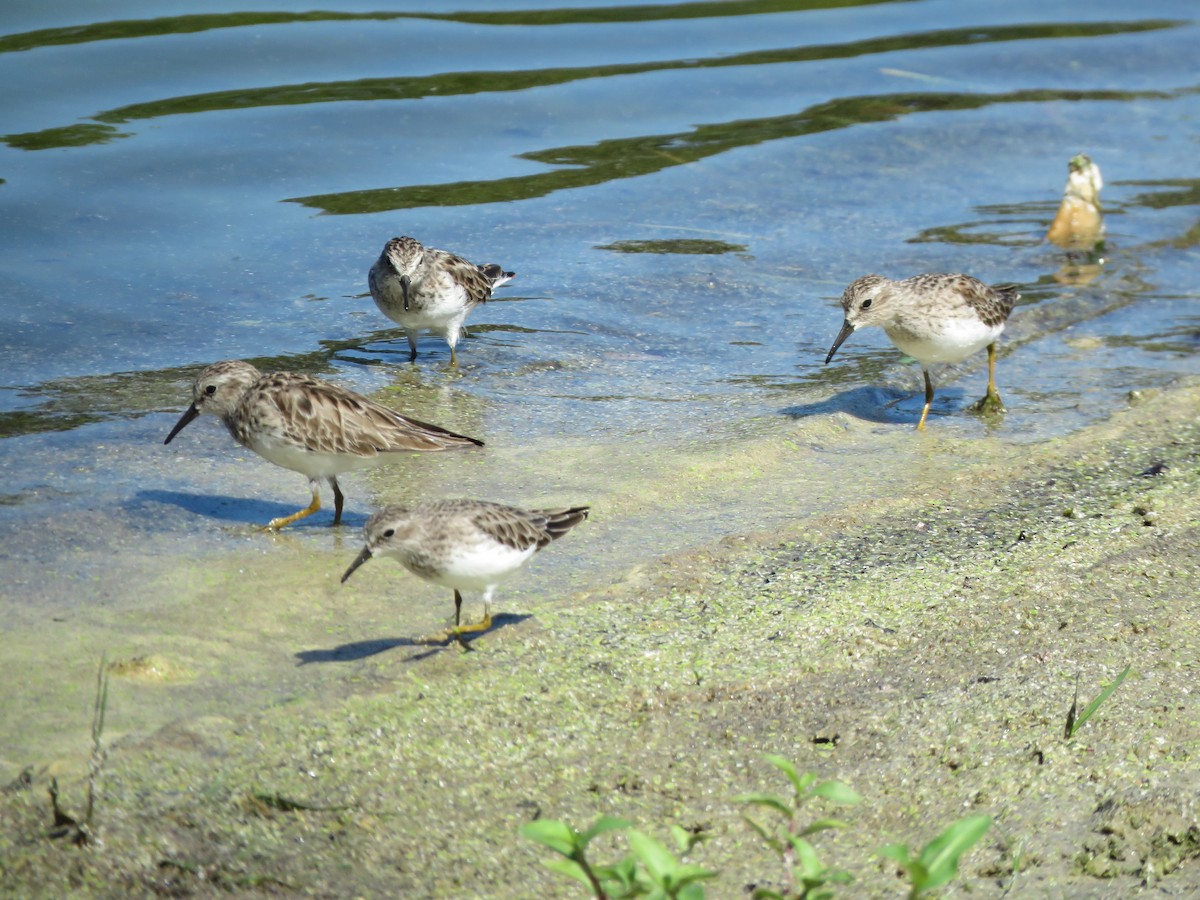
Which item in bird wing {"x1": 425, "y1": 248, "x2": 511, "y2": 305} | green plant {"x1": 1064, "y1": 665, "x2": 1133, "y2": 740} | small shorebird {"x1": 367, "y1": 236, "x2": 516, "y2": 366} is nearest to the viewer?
green plant {"x1": 1064, "y1": 665, "x2": 1133, "y2": 740}

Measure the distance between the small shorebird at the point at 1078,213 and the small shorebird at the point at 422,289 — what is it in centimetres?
583

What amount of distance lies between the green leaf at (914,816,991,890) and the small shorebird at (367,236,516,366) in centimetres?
692

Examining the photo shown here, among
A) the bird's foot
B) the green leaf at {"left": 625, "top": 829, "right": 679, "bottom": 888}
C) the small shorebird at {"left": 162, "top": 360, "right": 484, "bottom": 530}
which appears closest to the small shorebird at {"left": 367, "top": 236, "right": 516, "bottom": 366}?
the small shorebird at {"left": 162, "top": 360, "right": 484, "bottom": 530}

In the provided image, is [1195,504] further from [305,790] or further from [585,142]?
[585,142]

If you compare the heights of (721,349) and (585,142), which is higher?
(585,142)

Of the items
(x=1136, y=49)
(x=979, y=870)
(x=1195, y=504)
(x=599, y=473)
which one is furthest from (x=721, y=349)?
(x=1136, y=49)

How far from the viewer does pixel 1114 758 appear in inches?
187

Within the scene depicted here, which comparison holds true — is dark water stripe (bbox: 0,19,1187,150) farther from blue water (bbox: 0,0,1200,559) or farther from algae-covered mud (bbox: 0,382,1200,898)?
algae-covered mud (bbox: 0,382,1200,898)

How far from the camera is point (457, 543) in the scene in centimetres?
536

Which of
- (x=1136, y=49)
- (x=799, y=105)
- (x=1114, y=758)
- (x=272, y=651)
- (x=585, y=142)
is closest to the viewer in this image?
(x=1114, y=758)

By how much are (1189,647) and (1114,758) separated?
94cm

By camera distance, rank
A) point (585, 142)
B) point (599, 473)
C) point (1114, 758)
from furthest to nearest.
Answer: point (585, 142) < point (599, 473) < point (1114, 758)

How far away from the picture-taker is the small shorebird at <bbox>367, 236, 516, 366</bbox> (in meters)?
9.79

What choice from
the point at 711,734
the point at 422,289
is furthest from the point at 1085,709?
the point at 422,289
